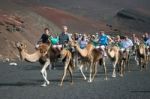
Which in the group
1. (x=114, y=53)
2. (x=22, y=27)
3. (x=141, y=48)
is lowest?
(x=141, y=48)

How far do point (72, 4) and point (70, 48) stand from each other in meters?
119

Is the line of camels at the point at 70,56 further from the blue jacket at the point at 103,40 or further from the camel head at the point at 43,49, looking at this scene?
the blue jacket at the point at 103,40

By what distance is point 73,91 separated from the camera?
2227cm

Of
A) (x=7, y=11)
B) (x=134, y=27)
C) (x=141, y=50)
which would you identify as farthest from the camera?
(x=134, y=27)

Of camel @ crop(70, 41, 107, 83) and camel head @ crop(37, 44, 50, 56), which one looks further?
camel @ crop(70, 41, 107, 83)

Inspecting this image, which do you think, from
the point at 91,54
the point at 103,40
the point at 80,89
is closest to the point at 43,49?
the point at 91,54

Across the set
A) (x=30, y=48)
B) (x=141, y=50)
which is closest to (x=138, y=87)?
(x=141, y=50)

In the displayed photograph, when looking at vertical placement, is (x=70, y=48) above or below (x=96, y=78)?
above

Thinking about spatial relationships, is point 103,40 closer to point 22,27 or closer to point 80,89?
point 80,89

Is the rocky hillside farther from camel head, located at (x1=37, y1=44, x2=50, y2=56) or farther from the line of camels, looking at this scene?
camel head, located at (x1=37, y1=44, x2=50, y2=56)

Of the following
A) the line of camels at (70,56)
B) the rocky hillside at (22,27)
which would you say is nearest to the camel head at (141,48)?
the line of camels at (70,56)

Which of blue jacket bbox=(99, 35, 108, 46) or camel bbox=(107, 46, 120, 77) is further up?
blue jacket bbox=(99, 35, 108, 46)

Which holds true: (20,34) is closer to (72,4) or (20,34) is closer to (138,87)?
(138,87)

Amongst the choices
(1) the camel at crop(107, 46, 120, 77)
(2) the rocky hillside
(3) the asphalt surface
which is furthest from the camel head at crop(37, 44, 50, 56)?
(2) the rocky hillside
